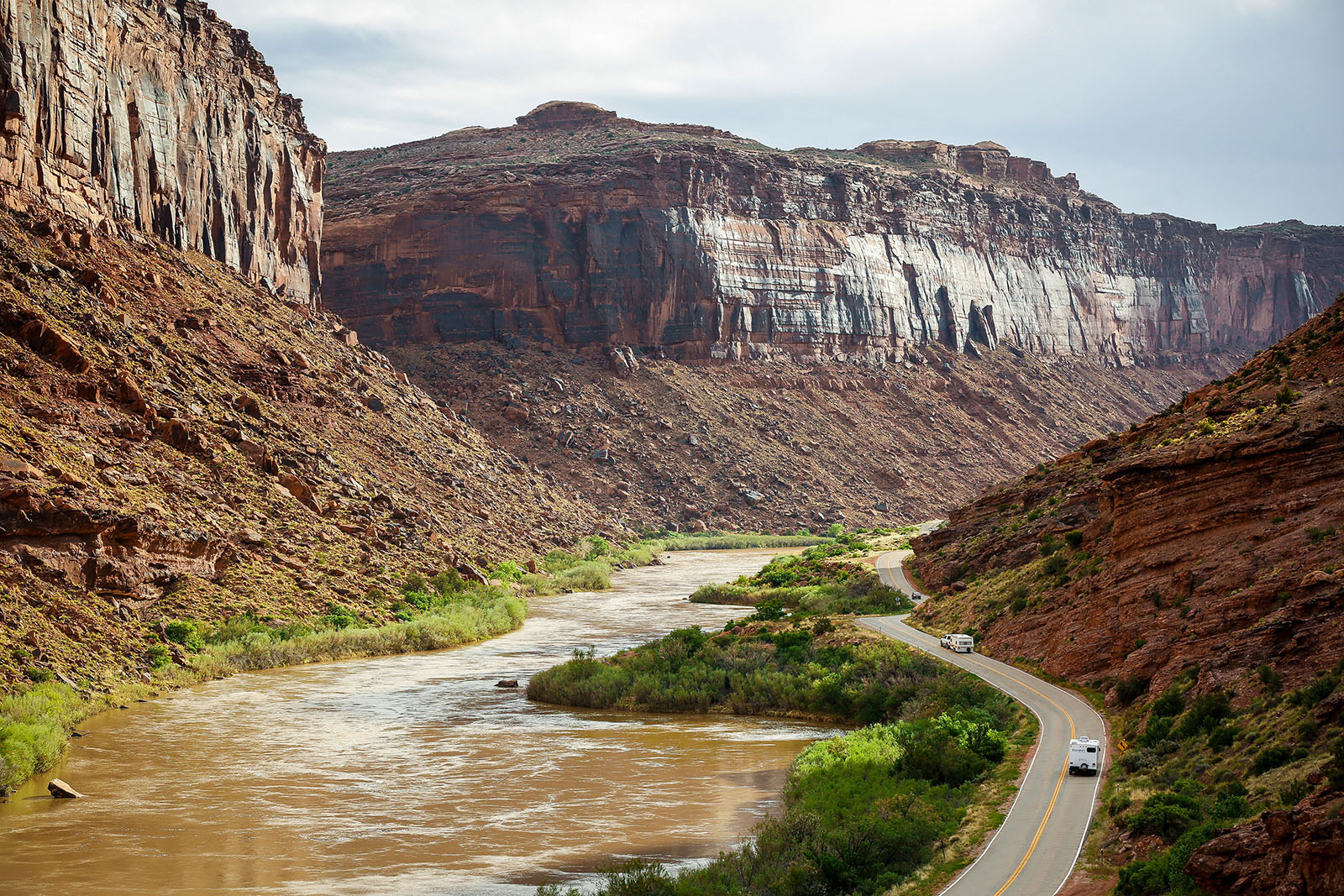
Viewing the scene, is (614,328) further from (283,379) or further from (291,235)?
(283,379)

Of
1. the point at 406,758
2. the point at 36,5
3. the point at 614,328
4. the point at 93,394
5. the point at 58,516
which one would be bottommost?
the point at 406,758

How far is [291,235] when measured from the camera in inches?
3071

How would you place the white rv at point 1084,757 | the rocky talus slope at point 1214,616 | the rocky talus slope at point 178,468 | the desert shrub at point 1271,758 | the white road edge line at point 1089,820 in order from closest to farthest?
the rocky talus slope at point 1214,616, the white road edge line at point 1089,820, the desert shrub at point 1271,758, the white rv at point 1084,757, the rocky talus slope at point 178,468

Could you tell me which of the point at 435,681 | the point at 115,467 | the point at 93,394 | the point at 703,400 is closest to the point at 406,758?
the point at 435,681

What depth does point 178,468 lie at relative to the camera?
146 ft

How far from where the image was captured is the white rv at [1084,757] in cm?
2309

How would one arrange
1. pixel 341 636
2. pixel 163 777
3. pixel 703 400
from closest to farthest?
pixel 163 777, pixel 341 636, pixel 703 400

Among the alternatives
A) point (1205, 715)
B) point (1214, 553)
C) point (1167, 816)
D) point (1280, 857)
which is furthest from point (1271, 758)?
point (1214, 553)

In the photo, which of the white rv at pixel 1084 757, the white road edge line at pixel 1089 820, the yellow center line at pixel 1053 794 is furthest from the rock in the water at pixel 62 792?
the white rv at pixel 1084 757

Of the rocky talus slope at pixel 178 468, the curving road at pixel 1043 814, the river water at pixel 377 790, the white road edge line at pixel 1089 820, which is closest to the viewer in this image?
the white road edge line at pixel 1089 820

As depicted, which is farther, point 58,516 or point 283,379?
point 283,379

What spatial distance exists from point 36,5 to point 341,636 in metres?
29.3

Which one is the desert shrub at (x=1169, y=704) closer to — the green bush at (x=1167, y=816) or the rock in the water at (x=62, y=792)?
the green bush at (x=1167, y=816)

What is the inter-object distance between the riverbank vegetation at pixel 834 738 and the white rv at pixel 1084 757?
191 centimetres
